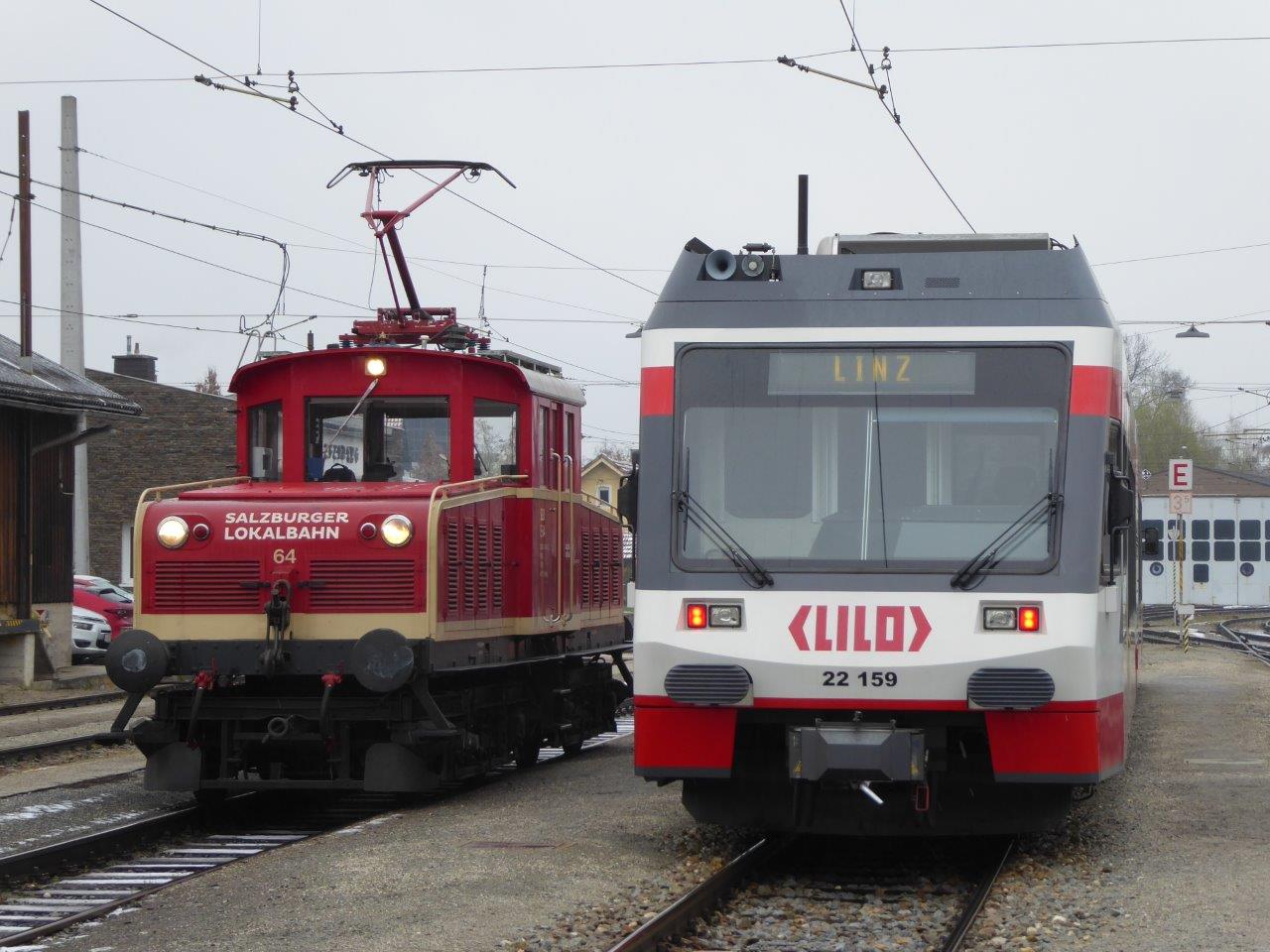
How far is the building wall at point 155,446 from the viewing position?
49344 mm

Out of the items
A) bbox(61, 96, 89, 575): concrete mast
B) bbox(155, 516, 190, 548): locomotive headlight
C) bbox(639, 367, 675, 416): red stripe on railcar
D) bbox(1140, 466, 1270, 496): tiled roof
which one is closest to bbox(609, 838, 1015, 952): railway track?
bbox(639, 367, 675, 416): red stripe on railcar

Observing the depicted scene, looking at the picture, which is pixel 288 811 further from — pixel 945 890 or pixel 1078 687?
pixel 1078 687

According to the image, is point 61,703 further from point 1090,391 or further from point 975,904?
point 1090,391

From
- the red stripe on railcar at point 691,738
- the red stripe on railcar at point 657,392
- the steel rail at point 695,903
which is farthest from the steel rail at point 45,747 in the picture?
the red stripe on railcar at point 657,392

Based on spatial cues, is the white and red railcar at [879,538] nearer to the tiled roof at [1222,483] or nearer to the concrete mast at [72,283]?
the concrete mast at [72,283]

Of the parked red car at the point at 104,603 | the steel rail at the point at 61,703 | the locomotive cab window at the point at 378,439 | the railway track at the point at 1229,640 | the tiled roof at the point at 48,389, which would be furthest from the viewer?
the railway track at the point at 1229,640

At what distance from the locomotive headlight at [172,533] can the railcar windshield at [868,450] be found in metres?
3.85

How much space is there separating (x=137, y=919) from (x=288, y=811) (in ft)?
14.4

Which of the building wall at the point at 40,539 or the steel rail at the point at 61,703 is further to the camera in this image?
the building wall at the point at 40,539

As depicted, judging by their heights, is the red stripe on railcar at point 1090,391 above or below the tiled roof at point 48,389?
below

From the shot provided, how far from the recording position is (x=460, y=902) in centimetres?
820

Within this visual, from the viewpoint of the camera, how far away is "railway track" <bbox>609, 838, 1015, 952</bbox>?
757 cm

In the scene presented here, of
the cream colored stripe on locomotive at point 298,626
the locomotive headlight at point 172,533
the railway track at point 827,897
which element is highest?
the locomotive headlight at point 172,533

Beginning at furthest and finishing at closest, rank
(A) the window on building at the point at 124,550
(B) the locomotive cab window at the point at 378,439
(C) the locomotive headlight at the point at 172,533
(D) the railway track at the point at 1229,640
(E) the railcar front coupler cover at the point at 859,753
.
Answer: (A) the window on building at the point at 124,550 < (D) the railway track at the point at 1229,640 < (B) the locomotive cab window at the point at 378,439 < (C) the locomotive headlight at the point at 172,533 < (E) the railcar front coupler cover at the point at 859,753
